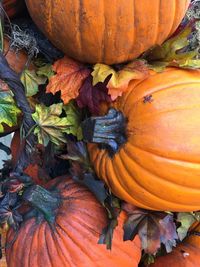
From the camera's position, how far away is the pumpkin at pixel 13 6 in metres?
0.85

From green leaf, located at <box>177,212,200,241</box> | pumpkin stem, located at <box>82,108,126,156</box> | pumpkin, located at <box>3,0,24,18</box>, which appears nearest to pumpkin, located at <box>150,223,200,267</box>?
green leaf, located at <box>177,212,200,241</box>

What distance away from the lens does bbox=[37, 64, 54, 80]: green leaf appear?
832mm

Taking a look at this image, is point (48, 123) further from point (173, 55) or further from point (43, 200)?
point (173, 55)

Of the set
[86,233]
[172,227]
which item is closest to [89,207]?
[86,233]

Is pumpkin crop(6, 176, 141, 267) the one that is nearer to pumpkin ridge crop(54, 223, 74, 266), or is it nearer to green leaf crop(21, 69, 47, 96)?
pumpkin ridge crop(54, 223, 74, 266)

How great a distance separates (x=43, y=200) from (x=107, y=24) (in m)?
0.33

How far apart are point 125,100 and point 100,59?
0.08 metres

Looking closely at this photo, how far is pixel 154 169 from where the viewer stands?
30.0 inches

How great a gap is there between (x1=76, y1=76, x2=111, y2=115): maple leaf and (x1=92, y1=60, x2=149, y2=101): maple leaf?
0.02 meters

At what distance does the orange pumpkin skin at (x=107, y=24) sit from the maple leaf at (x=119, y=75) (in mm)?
16

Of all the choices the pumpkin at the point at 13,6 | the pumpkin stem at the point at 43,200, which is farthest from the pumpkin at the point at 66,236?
the pumpkin at the point at 13,6

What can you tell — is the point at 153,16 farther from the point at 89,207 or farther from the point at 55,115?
the point at 89,207

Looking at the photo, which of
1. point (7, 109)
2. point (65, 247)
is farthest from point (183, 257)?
point (7, 109)

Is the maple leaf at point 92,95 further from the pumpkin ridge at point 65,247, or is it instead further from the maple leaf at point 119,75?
the pumpkin ridge at point 65,247
